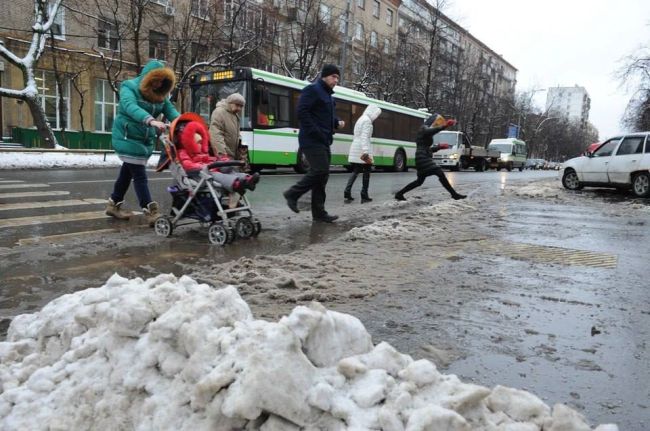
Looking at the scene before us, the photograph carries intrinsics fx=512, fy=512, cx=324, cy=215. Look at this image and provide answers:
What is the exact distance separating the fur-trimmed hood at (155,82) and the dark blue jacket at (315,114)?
67.2 inches

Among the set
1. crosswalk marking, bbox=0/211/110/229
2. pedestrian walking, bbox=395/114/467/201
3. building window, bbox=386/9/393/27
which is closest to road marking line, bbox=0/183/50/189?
crosswalk marking, bbox=0/211/110/229

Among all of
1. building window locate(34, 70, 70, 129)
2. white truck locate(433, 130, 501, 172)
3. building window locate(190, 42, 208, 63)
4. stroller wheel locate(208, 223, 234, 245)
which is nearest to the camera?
stroller wheel locate(208, 223, 234, 245)

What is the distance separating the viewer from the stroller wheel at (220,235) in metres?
5.45

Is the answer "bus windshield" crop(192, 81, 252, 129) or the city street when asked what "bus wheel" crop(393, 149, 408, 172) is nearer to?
"bus windshield" crop(192, 81, 252, 129)

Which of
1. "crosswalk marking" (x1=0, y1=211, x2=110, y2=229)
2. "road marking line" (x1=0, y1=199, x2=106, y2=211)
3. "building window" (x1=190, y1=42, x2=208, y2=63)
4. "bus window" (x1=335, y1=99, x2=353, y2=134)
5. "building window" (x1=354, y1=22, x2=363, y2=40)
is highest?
"building window" (x1=354, y1=22, x2=363, y2=40)

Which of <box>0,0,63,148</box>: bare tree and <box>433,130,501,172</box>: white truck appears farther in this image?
<box>433,130,501,172</box>: white truck

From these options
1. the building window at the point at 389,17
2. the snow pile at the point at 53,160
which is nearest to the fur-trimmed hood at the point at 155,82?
the snow pile at the point at 53,160

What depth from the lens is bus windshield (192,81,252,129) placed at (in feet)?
53.9

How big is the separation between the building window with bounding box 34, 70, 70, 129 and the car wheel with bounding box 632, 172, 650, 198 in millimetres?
26932

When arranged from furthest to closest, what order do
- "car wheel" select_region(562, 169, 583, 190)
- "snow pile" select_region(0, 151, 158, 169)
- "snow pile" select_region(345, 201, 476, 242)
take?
"car wheel" select_region(562, 169, 583, 190) → "snow pile" select_region(0, 151, 158, 169) → "snow pile" select_region(345, 201, 476, 242)

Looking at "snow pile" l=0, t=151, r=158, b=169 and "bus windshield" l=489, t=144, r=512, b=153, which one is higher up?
"bus windshield" l=489, t=144, r=512, b=153

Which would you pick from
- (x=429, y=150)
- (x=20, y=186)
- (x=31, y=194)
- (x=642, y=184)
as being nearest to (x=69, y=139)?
(x=20, y=186)

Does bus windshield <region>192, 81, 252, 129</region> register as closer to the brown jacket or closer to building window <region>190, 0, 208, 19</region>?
the brown jacket

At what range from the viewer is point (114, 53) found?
2950 cm
